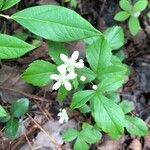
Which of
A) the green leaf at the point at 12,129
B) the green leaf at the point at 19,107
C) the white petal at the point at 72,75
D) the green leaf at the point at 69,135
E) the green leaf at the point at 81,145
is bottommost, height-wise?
the green leaf at the point at 81,145

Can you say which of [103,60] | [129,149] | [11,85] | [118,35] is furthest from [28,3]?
[129,149]

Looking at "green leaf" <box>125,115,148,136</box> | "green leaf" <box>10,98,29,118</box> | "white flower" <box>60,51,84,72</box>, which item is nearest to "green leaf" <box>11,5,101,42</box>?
"white flower" <box>60,51,84,72</box>

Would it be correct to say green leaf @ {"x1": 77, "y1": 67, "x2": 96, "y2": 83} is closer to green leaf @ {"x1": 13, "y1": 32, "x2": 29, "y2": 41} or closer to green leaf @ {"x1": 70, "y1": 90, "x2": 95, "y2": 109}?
green leaf @ {"x1": 70, "y1": 90, "x2": 95, "y2": 109}

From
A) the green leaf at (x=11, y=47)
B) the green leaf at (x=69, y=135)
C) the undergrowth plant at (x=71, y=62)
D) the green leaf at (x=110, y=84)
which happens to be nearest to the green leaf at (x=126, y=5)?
the undergrowth plant at (x=71, y=62)

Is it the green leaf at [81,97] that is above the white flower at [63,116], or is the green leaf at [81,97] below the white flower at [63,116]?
above

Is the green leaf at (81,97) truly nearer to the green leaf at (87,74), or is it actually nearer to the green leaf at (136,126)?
the green leaf at (87,74)
